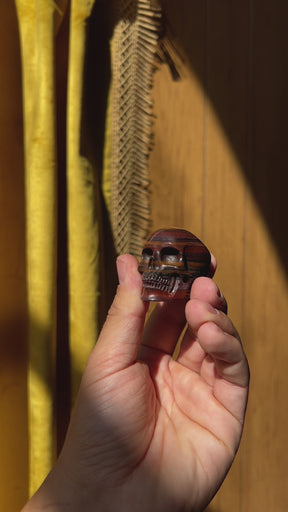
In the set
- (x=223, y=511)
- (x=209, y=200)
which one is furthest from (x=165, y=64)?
(x=223, y=511)

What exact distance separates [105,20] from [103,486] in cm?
98

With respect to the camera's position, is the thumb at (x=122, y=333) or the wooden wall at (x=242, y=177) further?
the wooden wall at (x=242, y=177)

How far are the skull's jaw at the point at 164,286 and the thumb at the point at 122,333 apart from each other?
0.8 inches

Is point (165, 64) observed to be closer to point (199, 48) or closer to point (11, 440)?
point (199, 48)

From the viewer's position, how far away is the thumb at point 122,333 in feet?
2.86

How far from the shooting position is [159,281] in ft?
2.84

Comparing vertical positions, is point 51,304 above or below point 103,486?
above

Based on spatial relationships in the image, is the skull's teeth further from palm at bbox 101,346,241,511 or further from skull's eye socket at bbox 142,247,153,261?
palm at bbox 101,346,241,511

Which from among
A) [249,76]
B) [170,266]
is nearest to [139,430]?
[170,266]

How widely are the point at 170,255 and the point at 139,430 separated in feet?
0.95

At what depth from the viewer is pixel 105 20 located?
47.8 inches

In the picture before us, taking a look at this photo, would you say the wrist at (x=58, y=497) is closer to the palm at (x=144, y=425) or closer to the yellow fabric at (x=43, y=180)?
the palm at (x=144, y=425)

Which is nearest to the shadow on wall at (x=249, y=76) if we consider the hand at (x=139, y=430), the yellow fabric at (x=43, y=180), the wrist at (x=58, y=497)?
the yellow fabric at (x=43, y=180)

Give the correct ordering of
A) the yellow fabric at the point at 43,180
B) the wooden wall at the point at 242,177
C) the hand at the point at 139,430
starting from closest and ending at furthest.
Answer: the hand at the point at 139,430 → the yellow fabric at the point at 43,180 → the wooden wall at the point at 242,177
